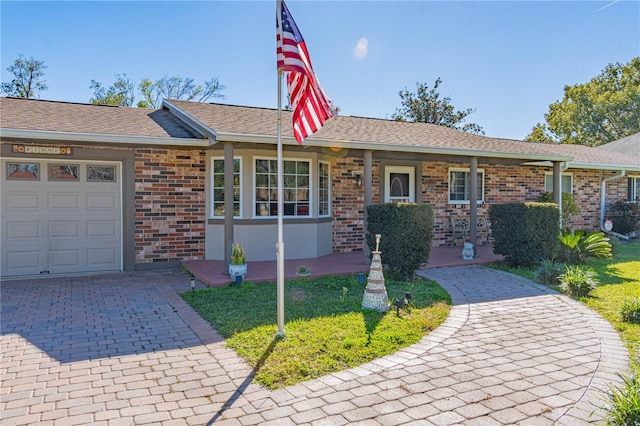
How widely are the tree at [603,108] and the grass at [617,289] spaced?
88.6ft

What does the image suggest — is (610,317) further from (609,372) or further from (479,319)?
(609,372)

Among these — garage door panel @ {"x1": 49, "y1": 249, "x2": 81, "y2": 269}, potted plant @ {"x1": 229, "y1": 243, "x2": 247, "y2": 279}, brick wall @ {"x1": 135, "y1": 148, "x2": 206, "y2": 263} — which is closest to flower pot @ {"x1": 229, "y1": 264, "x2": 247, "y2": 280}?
potted plant @ {"x1": 229, "y1": 243, "x2": 247, "y2": 279}

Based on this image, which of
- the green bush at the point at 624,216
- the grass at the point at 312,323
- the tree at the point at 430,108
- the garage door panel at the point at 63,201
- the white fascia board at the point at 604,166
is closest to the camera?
the grass at the point at 312,323

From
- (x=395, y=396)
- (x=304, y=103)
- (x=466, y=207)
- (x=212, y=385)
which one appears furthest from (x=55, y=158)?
(x=466, y=207)

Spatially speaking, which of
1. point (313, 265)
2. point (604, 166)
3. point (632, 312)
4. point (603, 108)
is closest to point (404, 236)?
point (313, 265)

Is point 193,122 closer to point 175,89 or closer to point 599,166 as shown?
point 599,166

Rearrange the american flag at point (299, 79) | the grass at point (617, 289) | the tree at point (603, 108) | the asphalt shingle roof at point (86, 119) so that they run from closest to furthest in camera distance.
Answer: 1. the american flag at point (299, 79)
2. the grass at point (617, 289)
3. the asphalt shingle roof at point (86, 119)
4. the tree at point (603, 108)

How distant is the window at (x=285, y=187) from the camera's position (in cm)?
957

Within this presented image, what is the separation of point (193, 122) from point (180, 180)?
1259 mm

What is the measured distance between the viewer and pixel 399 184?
39.1ft

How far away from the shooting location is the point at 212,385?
3.66m

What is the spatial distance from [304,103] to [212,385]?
3.19 m

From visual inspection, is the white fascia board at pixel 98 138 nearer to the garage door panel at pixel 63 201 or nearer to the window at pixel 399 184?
the garage door panel at pixel 63 201

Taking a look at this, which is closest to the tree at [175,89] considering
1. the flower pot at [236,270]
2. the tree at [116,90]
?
the tree at [116,90]
